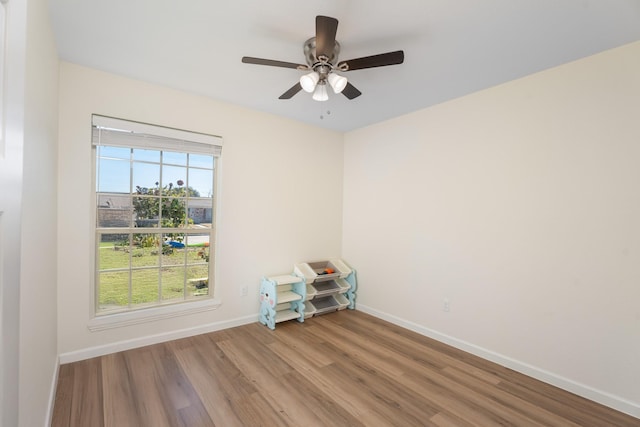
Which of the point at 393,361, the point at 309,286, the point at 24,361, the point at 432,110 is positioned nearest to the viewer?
the point at 24,361

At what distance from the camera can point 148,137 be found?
A: 2754 mm

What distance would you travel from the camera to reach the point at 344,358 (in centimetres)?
266

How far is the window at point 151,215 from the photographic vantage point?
264 centimetres

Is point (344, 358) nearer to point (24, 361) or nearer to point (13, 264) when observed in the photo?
point (24, 361)

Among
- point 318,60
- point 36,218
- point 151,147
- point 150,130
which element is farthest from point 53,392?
point 318,60

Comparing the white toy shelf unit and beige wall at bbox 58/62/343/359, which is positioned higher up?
beige wall at bbox 58/62/343/359

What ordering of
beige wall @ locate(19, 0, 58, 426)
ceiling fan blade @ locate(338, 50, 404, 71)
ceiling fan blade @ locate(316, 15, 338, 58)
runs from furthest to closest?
ceiling fan blade @ locate(338, 50, 404, 71) → ceiling fan blade @ locate(316, 15, 338, 58) → beige wall @ locate(19, 0, 58, 426)

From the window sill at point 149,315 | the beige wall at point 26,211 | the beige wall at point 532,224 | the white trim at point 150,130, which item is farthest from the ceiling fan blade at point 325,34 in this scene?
the window sill at point 149,315

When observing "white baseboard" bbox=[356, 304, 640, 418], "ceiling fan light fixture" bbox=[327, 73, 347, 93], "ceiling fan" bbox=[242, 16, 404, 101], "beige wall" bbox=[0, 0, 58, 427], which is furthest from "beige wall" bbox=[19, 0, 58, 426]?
"white baseboard" bbox=[356, 304, 640, 418]

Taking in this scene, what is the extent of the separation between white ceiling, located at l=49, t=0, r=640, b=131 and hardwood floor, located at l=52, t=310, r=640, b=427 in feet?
Result: 8.28

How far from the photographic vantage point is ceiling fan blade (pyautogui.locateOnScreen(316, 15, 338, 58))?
1538mm

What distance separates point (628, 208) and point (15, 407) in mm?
3229

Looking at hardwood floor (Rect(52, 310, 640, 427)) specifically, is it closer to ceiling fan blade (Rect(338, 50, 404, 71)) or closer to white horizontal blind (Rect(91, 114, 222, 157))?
white horizontal blind (Rect(91, 114, 222, 157))

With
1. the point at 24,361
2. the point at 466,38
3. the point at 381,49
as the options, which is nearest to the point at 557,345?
the point at 466,38
